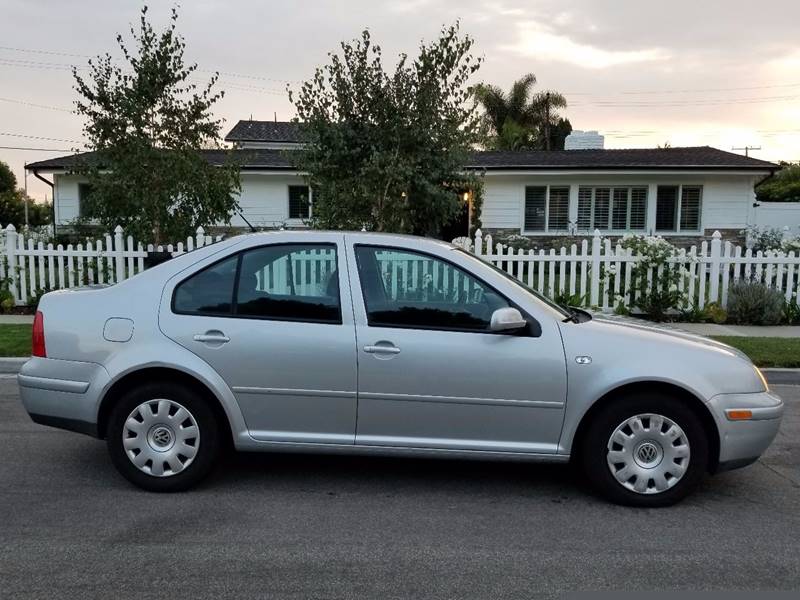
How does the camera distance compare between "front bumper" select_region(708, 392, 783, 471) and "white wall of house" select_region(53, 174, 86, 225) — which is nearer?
"front bumper" select_region(708, 392, 783, 471)

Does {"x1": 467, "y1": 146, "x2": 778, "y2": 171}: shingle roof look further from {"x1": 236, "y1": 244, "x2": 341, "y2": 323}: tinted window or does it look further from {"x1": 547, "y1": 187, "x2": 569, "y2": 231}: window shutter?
{"x1": 236, "y1": 244, "x2": 341, "y2": 323}: tinted window

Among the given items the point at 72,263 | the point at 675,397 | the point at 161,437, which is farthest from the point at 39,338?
the point at 72,263

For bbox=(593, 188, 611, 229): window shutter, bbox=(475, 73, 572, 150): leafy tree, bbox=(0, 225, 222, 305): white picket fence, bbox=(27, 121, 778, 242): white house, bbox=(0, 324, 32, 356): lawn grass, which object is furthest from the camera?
bbox=(475, 73, 572, 150): leafy tree

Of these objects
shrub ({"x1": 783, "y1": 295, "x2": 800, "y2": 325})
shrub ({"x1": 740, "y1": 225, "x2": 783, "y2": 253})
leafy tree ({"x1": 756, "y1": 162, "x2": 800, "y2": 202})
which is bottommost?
shrub ({"x1": 783, "y1": 295, "x2": 800, "y2": 325})

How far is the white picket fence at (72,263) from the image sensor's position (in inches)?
471

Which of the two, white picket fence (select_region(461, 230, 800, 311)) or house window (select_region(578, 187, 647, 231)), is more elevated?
house window (select_region(578, 187, 647, 231))

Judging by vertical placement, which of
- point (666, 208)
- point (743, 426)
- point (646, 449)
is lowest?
point (646, 449)

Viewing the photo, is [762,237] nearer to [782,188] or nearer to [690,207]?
[690,207]

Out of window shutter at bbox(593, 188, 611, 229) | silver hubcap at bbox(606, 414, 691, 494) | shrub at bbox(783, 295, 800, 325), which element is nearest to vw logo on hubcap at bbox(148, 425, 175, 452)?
silver hubcap at bbox(606, 414, 691, 494)

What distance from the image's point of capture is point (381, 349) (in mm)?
4293

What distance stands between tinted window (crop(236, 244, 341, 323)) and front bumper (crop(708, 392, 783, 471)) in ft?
7.83

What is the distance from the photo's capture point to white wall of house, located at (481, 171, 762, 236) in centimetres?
2025

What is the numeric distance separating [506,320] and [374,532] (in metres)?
1.43

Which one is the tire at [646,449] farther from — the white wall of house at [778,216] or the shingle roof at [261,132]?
the white wall of house at [778,216]
